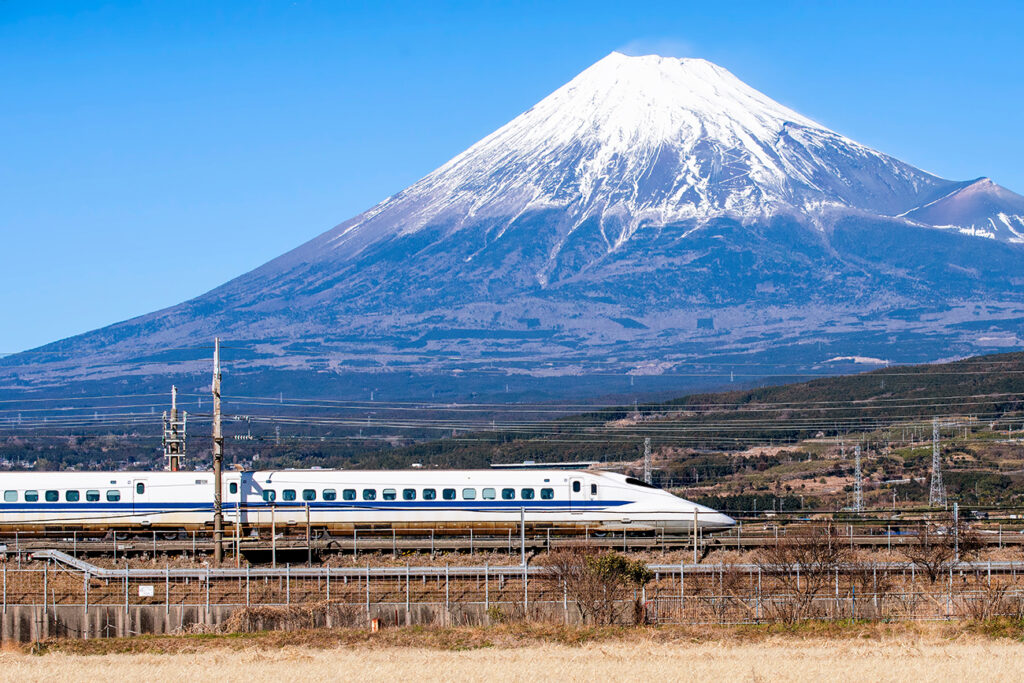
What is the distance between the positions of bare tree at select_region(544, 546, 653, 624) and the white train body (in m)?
11.9

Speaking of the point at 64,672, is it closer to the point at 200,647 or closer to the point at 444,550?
the point at 200,647

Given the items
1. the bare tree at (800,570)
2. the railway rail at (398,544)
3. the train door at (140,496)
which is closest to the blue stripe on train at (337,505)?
the train door at (140,496)

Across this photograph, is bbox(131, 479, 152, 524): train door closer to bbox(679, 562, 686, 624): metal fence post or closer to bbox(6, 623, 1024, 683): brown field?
bbox(6, 623, 1024, 683): brown field

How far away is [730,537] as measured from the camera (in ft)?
198

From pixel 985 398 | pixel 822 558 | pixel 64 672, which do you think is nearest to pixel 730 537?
pixel 822 558

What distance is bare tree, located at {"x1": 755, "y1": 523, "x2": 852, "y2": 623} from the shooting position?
47.5m

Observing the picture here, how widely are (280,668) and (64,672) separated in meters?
5.73

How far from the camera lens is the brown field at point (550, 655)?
40469 millimetres

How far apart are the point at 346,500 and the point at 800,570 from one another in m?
20.1

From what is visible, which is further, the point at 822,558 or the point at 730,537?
the point at 730,537

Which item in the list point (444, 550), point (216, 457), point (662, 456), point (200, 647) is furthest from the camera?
point (662, 456)

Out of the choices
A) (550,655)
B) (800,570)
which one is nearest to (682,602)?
(800,570)

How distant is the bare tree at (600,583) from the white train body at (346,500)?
11.9 m

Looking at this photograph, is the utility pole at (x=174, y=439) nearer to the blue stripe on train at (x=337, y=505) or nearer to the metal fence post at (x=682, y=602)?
the blue stripe on train at (x=337, y=505)
